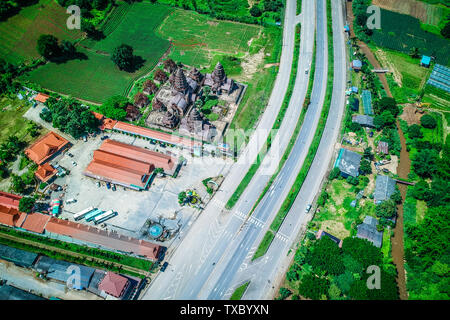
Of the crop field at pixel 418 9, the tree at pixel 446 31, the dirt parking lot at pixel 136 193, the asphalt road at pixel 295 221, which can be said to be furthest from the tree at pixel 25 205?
the tree at pixel 446 31

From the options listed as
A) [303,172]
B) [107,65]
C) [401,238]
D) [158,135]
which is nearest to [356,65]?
[303,172]

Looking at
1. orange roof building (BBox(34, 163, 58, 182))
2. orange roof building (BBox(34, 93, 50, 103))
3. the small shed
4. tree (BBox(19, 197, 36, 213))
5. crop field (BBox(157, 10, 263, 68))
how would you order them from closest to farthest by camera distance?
1. tree (BBox(19, 197, 36, 213))
2. orange roof building (BBox(34, 163, 58, 182))
3. orange roof building (BBox(34, 93, 50, 103))
4. the small shed
5. crop field (BBox(157, 10, 263, 68))

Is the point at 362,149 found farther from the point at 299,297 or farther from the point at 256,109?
the point at 299,297

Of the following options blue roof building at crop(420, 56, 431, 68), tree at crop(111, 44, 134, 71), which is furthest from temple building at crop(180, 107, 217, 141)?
blue roof building at crop(420, 56, 431, 68)

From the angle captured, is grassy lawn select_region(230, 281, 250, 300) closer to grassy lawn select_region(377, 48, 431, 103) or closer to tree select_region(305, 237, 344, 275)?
tree select_region(305, 237, 344, 275)

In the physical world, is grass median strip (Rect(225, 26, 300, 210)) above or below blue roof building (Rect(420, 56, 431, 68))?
below

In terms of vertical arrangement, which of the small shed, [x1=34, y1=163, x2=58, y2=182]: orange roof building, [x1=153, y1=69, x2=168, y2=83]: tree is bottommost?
[x1=34, y1=163, x2=58, y2=182]: orange roof building

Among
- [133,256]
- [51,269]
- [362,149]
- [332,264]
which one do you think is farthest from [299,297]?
[51,269]
